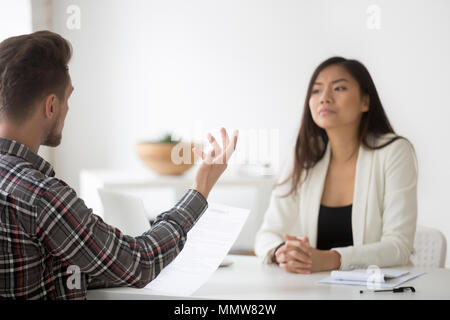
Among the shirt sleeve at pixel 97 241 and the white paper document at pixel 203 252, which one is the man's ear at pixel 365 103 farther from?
the shirt sleeve at pixel 97 241

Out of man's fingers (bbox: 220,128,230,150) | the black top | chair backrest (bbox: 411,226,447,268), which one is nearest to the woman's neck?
the black top

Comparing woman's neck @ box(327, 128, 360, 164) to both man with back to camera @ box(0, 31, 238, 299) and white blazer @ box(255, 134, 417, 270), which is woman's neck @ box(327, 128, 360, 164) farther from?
man with back to camera @ box(0, 31, 238, 299)

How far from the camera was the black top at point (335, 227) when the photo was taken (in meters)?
1.80

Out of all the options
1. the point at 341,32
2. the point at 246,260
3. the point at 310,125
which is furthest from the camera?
the point at 341,32

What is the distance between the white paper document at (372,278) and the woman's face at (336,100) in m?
0.65

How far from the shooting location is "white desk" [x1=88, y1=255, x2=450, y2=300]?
1.12 metres

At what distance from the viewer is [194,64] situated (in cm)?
380

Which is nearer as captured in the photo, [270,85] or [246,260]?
[246,260]

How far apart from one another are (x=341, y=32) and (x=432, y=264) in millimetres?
2029

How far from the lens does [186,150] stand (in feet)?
9.35

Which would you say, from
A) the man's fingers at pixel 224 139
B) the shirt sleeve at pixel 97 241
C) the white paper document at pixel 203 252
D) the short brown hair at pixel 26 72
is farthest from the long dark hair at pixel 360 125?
the short brown hair at pixel 26 72

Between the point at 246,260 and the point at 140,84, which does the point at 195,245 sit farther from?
the point at 140,84

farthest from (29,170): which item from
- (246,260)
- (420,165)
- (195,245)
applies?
(420,165)

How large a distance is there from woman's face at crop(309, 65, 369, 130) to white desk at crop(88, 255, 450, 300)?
2.04 ft
